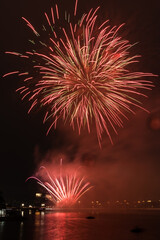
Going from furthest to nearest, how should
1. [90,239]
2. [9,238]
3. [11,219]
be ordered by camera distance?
[11,219] < [90,239] < [9,238]

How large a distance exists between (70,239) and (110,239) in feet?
22.7

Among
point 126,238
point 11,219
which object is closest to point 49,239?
point 126,238

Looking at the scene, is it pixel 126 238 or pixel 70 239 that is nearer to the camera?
pixel 70 239

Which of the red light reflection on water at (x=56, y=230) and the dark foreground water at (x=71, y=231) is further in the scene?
the red light reflection on water at (x=56, y=230)

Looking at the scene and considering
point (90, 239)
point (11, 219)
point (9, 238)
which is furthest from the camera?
point (11, 219)

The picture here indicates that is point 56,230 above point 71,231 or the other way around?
above

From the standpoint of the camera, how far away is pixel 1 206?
3273 inches

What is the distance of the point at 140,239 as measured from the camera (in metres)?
48.2

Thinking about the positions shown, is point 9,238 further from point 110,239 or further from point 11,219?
point 11,219

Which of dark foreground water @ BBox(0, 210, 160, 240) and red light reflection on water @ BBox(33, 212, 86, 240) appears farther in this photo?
red light reflection on water @ BBox(33, 212, 86, 240)

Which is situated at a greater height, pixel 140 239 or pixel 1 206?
pixel 1 206

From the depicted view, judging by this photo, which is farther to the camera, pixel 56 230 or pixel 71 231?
pixel 56 230

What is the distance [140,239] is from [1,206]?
48549mm

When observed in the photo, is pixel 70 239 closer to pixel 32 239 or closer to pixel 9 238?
pixel 32 239
